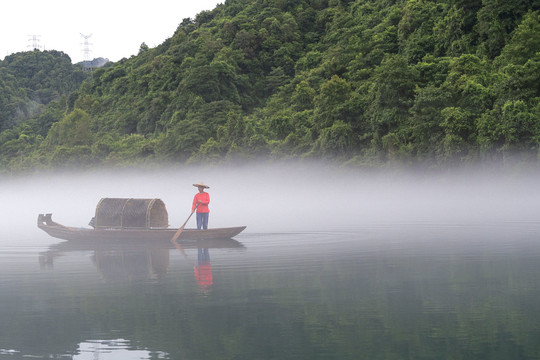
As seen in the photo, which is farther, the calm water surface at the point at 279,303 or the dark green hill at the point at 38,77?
the dark green hill at the point at 38,77

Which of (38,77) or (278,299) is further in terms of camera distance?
(38,77)

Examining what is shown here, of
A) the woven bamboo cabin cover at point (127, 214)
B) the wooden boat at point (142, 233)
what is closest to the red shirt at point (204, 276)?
the wooden boat at point (142, 233)

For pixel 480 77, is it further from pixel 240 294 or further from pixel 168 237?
pixel 240 294

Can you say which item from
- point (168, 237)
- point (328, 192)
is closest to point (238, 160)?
point (328, 192)

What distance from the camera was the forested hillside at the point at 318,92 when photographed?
49.2 metres

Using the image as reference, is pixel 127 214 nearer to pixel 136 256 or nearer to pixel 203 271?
pixel 136 256

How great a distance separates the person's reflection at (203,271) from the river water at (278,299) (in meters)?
0.05

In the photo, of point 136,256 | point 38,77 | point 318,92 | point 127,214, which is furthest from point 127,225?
point 38,77

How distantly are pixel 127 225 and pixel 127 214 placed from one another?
0.40 metres

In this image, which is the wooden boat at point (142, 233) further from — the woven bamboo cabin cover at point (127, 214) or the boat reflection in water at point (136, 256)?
the woven bamboo cabin cover at point (127, 214)

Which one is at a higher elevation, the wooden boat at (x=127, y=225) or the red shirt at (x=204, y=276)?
the wooden boat at (x=127, y=225)

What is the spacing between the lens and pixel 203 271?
17750mm

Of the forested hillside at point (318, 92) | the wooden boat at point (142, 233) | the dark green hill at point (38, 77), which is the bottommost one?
the wooden boat at point (142, 233)

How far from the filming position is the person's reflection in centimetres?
1533
